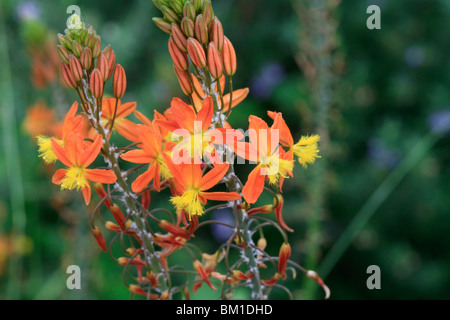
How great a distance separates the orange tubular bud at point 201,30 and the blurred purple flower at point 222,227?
1.84 meters

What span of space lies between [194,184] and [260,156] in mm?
149

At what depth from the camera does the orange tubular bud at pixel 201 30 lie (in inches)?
37.5

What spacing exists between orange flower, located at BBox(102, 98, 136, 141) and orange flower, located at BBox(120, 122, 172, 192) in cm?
12

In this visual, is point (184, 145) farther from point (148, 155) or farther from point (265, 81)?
point (265, 81)

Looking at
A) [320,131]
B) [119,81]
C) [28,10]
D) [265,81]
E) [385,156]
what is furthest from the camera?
[265,81]

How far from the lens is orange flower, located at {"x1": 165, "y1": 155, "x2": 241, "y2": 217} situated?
920 millimetres

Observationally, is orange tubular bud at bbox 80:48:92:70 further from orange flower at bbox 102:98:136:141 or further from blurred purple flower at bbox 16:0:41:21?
blurred purple flower at bbox 16:0:41:21

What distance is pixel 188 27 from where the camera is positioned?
3.12ft

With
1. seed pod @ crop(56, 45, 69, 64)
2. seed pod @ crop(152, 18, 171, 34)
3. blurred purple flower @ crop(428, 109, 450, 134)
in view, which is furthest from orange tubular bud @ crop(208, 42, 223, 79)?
blurred purple flower @ crop(428, 109, 450, 134)

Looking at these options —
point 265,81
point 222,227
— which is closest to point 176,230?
point 222,227

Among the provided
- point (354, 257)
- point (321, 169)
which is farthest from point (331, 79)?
point (354, 257)

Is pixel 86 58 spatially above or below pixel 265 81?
below

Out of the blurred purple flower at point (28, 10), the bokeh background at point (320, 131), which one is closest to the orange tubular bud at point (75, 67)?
the bokeh background at point (320, 131)
